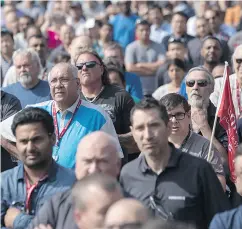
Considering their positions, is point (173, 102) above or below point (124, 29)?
below

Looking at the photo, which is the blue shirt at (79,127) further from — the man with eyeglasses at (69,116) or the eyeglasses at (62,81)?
the eyeglasses at (62,81)

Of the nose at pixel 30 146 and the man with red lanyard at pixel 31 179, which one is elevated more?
the nose at pixel 30 146

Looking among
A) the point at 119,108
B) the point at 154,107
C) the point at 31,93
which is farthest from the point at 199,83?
the point at 154,107

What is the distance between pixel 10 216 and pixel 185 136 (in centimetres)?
227

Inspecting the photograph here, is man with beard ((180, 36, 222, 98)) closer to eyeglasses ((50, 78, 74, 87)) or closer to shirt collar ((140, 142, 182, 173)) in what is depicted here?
eyeglasses ((50, 78, 74, 87))

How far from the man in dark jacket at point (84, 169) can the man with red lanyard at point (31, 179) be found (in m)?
0.45

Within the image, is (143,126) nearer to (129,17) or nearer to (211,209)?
(211,209)

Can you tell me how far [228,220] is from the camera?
24.8 ft

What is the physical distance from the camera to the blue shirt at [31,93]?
512 inches

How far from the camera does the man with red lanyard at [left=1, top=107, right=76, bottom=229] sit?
8.17 metres

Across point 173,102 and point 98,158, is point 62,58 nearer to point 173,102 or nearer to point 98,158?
point 173,102

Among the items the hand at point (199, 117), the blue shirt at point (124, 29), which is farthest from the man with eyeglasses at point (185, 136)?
the blue shirt at point (124, 29)

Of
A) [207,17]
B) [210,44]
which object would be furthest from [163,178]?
[207,17]

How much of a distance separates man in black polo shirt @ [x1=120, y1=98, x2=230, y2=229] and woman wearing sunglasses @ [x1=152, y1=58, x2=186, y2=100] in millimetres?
6256
